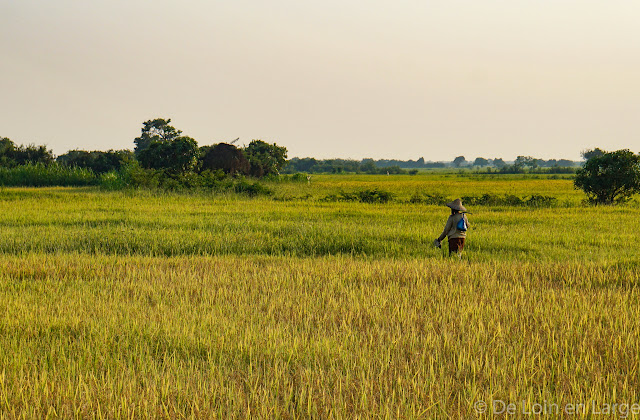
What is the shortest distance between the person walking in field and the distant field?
38 centimetres

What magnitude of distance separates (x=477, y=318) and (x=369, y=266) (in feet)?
9.57

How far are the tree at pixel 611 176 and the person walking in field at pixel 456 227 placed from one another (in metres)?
14.2

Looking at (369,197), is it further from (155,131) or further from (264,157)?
(155,131)

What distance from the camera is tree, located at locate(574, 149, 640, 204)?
1988cm

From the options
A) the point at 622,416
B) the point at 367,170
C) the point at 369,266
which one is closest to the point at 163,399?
the point at 622,416

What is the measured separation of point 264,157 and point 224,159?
9.89 metres

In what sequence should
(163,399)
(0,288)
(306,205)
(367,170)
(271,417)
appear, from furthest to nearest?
(367,170) < (306,205) < (0,288) < (163,399) < (271,417)

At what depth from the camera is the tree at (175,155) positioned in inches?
1158

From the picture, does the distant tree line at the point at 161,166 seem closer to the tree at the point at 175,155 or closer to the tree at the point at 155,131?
the tree at the point at 175,155

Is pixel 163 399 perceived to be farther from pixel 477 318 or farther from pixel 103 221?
pixel 103 221

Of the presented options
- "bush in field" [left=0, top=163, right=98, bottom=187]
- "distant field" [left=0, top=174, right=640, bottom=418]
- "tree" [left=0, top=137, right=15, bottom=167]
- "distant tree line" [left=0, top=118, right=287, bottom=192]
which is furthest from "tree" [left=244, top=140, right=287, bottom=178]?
"distant field" [left=0, top=174, right=640, bottom=418]

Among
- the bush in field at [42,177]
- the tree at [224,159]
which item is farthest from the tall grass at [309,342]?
the tree at [224,159]

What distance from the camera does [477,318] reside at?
18.3ft

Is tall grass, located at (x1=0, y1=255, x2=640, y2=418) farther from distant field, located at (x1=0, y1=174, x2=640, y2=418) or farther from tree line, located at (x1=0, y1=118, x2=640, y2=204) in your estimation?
tree line, located at (x1=0, y1=118, x2=640, y2=204)
